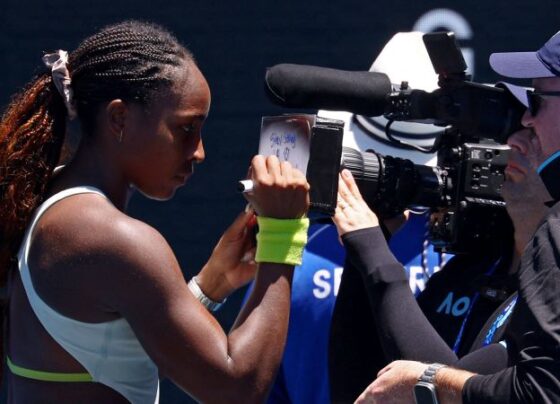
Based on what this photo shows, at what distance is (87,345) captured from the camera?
6.17 feet

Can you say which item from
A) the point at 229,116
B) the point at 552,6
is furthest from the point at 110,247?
the point at 552,6

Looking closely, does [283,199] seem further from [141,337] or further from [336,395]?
[336,395]

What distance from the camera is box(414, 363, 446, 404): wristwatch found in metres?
1.89

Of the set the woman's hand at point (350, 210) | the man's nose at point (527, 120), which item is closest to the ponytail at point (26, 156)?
the woman's hand at point (350, 210)

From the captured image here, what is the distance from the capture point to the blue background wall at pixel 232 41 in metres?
4.05

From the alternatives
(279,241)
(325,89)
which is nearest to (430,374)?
(279,241)

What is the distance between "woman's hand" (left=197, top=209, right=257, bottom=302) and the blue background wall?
1759 mm

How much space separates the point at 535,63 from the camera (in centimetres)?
203

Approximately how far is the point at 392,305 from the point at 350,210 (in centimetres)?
23

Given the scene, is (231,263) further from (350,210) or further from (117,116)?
(117,116)

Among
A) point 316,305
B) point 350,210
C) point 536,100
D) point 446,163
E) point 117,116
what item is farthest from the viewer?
point 316,305

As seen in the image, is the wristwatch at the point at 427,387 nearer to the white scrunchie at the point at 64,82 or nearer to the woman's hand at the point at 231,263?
the woman's hand at the point at 231,263

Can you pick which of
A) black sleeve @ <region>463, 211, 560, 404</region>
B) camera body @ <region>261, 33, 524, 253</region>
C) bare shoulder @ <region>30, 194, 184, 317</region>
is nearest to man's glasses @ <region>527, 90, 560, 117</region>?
camera body @ <region>261, 33, 524, 253</region>

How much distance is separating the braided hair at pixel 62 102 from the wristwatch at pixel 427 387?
2.14ft
